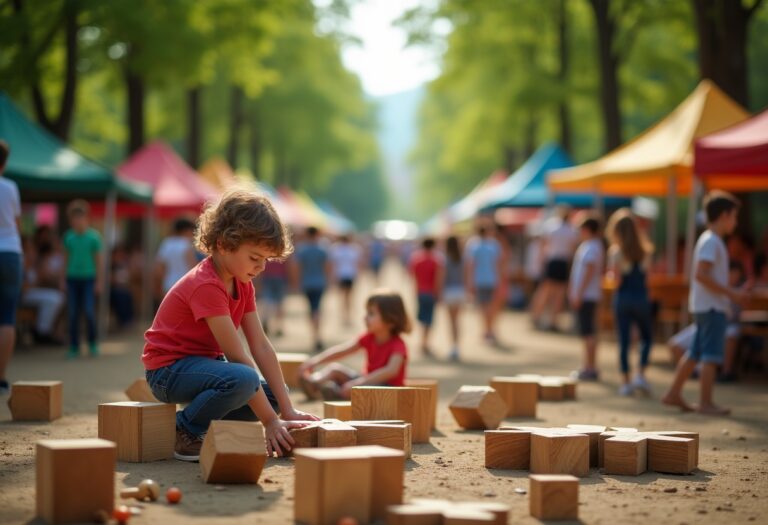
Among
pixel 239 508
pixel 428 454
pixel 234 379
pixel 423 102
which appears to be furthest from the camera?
pixel 423 102

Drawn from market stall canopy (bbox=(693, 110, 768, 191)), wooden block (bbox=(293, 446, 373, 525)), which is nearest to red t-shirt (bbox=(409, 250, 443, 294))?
market stall canopy (bbox=(693, 110, 768, 191))

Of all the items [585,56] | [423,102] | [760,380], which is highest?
[423,102]

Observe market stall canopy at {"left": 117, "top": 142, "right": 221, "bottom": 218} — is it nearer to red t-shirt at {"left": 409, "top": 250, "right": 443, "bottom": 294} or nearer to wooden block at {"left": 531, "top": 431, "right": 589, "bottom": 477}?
red t-shirt at {"left": 409, "top": 250, "right": 443, "bottom": 294}

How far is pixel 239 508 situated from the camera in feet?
17.9

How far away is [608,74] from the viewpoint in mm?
24703

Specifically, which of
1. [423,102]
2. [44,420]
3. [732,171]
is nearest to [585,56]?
[732,171]

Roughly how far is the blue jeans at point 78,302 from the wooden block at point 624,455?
953 centimetres

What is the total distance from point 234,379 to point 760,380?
909 centimetres

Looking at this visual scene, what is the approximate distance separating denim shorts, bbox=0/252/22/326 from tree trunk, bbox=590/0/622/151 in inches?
659

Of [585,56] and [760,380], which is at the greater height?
[585,56]

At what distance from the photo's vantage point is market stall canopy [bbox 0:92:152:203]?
632 inches

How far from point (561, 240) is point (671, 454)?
13.7 meters

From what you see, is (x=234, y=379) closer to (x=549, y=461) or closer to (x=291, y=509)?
(x=291, y=509)

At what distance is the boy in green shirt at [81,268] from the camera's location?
48.8 feet
